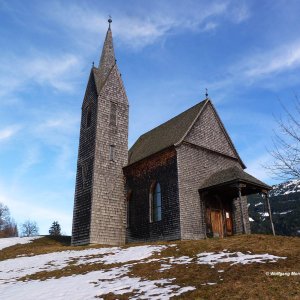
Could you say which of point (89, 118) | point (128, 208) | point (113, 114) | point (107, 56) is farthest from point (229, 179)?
point (107, 56)

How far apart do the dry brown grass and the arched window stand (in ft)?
23.1

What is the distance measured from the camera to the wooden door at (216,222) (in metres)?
24.4

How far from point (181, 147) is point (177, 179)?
240cm

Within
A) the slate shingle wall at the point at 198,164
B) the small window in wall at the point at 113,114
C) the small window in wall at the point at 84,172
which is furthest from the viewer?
the small window in wall at the point at 113,114

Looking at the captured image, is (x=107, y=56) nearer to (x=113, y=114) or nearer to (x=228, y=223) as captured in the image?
(x=113, y=114)

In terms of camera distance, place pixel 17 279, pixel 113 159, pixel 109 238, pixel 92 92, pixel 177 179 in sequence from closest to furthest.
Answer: pixel 17 279
pixel 177 179
pixel 109 238
pixel 113 159
pixel 92 92

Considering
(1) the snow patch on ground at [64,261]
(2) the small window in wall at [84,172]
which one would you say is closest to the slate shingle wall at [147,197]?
(2) the small window in wall at [84,172]

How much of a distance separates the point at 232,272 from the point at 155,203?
560 inches

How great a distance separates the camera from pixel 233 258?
42.6ft

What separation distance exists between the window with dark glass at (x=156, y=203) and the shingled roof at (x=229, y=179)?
2.97 m

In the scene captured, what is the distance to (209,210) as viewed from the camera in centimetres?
2453

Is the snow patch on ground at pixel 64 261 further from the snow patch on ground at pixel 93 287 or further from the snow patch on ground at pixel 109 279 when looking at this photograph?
the snow patch on ground at pixel 93 287

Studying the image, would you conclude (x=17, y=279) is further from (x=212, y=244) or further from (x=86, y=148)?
(x=86, y=148)

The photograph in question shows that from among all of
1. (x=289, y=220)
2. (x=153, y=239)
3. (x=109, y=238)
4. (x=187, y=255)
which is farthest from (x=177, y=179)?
(x=289, y=220)
